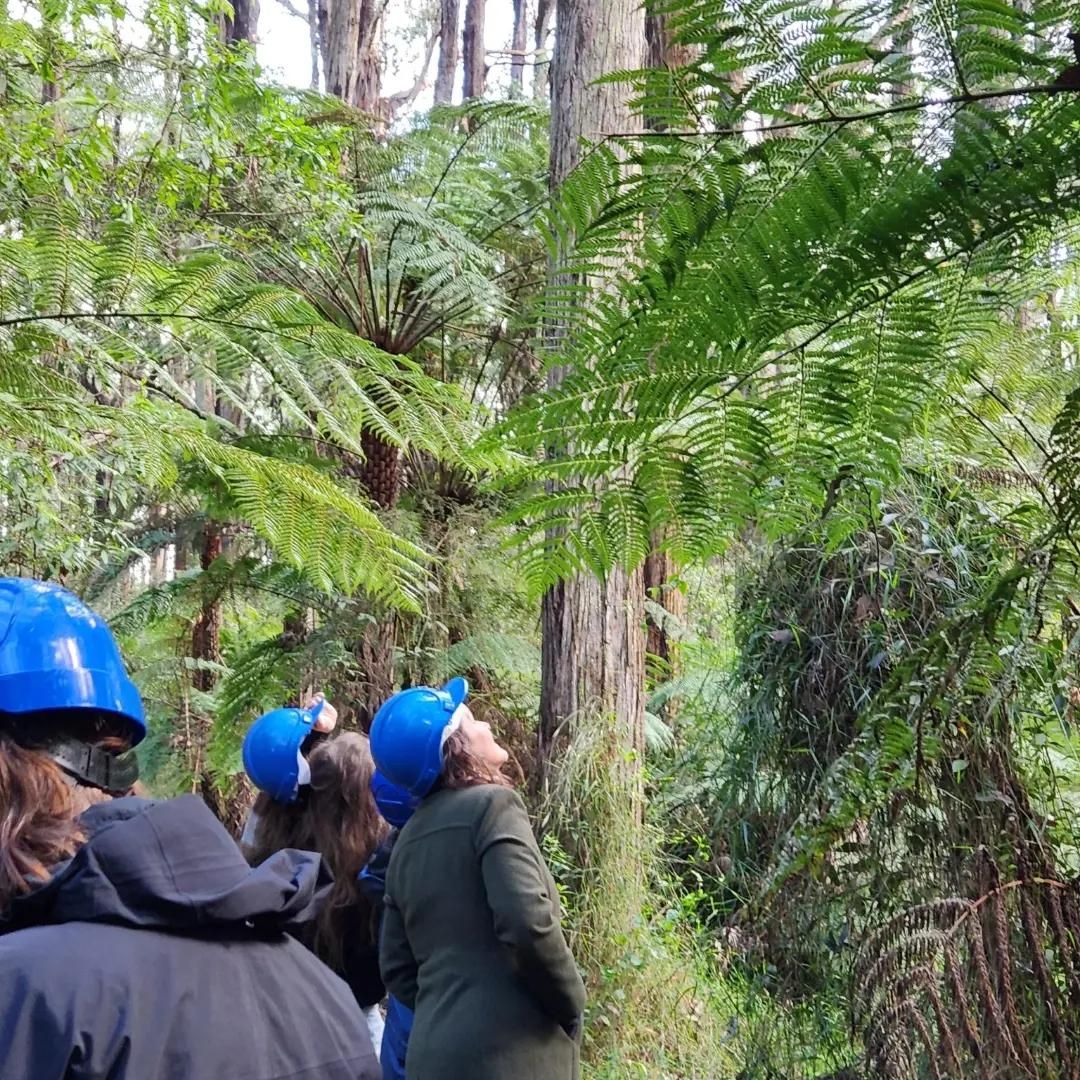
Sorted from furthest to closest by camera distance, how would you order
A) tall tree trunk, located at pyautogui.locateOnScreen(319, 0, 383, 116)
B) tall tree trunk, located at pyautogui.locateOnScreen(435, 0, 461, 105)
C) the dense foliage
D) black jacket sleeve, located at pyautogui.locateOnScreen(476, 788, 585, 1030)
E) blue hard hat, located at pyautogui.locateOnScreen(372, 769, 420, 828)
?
tall tree trunk, located at pyautogui.locateOnScreen(435, 0, 461, 105) < tall tree trunk, located at pyautogui.locateOnScreen(319, 0, 383, 116) < blue hard hat, located at pyautogui.locateOnScreen(372, 769, 420, 828) < black jacket sleeve, located at pyautogui.locateOnScreen(476, 788, 585, 1030) < the dense foliage

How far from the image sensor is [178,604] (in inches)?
263

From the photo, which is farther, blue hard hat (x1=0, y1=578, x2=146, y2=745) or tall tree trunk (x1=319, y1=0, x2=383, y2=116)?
tall tree trunk (x1=319, y1=0, x2=383, y2=116)

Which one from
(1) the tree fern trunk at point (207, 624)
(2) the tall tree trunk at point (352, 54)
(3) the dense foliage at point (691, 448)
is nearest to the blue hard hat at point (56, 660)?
(3) the dense foliage at point (691, 448)

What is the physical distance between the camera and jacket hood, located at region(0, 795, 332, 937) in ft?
4.41

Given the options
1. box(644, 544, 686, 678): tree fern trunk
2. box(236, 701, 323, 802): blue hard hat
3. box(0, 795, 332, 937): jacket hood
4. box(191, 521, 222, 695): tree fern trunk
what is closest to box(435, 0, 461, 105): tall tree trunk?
box(191, 521, 222, 695): tree fern trunk

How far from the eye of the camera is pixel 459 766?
3.15m

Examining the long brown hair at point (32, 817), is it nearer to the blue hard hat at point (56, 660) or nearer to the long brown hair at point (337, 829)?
the blue hard hat at point (56, 660)

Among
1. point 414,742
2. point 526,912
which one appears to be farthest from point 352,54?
point 526,912

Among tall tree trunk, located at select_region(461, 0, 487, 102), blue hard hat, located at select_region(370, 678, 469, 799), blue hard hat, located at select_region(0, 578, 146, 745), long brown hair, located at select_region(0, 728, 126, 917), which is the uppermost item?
tall tree trunk, located at select_region(461, 0, 487, 102)

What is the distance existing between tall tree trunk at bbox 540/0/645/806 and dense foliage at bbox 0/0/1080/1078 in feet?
0.78

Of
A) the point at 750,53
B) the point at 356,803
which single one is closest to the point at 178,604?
the point at 356,803

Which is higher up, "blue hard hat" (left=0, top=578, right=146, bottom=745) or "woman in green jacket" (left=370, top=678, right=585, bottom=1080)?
"blue hard hat" (left=0, top=578, right=146, bottom=745)

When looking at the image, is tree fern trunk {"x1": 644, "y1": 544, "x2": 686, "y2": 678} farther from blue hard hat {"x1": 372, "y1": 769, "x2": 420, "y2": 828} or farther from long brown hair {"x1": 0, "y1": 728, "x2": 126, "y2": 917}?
long brown hair {"x1": 0, "y1": 728, "x2": 126, "y2": 917}

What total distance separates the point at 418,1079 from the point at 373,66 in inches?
368
